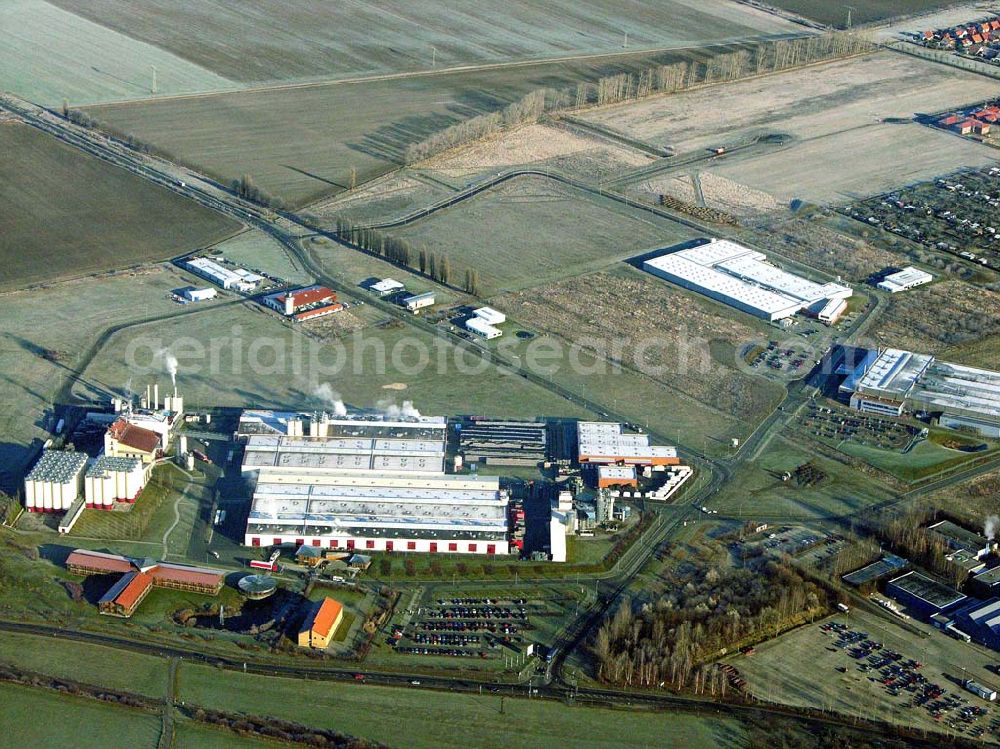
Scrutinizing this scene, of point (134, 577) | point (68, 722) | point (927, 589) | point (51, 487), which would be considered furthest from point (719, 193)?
point (68, 722)

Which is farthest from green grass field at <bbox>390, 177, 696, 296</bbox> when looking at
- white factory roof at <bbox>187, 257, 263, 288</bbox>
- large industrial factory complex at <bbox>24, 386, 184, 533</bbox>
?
large industrial factory complex at <bbox>24, 386, 184, 533</bbox>

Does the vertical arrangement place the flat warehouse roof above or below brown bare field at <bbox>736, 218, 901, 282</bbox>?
below

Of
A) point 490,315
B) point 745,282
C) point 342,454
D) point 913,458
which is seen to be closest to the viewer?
point 342,454

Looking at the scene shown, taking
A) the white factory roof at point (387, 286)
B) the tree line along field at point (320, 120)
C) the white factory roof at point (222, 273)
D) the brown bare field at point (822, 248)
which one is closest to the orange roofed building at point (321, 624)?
the white factory roof at point (387, 286)

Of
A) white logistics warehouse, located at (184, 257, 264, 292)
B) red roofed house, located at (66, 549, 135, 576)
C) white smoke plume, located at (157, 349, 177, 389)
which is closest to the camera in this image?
red roofed house, located at (66, 549, 135, 576)

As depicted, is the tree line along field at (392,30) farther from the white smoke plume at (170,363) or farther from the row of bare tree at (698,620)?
the row of bare tree at (698,620)

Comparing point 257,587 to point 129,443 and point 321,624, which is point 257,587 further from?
point 129,443

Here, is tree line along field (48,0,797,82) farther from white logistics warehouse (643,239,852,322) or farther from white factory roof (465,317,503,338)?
white factory roof (465,317,503,338)
